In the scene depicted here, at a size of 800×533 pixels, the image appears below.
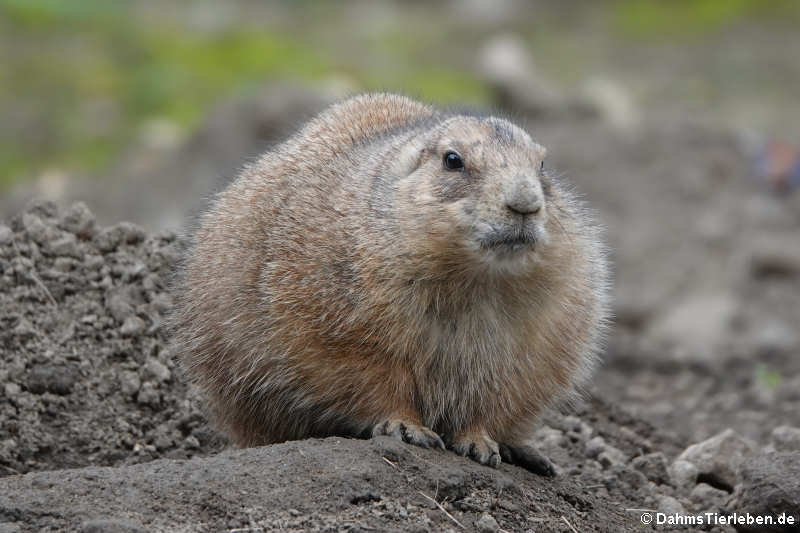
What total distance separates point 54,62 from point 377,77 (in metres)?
5.36

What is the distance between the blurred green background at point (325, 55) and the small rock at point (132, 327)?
13.1 m

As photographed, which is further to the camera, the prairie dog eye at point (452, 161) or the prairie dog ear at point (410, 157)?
the prairie dog ear at point (410, 157)

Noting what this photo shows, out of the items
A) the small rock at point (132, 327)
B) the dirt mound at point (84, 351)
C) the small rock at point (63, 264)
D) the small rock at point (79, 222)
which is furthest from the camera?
the small rock at point (79, 222)

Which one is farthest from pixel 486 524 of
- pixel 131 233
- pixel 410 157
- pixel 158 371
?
pixel 131 233

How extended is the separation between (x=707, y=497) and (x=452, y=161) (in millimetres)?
2333

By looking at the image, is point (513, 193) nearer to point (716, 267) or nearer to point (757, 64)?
point (716, 267)

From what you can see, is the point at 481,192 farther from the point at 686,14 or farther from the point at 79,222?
the point at 686,14

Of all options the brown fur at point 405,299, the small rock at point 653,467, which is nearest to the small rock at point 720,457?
the small rock at point 653,467

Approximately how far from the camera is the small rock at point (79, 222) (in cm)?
768

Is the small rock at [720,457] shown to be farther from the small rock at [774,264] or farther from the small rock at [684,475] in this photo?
the small rock at [774,264]

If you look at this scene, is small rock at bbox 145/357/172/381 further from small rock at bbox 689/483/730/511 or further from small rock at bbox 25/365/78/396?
small rock at bbox 689/483/730/511

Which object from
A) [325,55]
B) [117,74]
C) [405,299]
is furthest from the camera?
[325,55]

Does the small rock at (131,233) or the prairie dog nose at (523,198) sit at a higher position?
the small rock at (131,233)

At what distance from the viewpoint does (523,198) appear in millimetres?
5613
